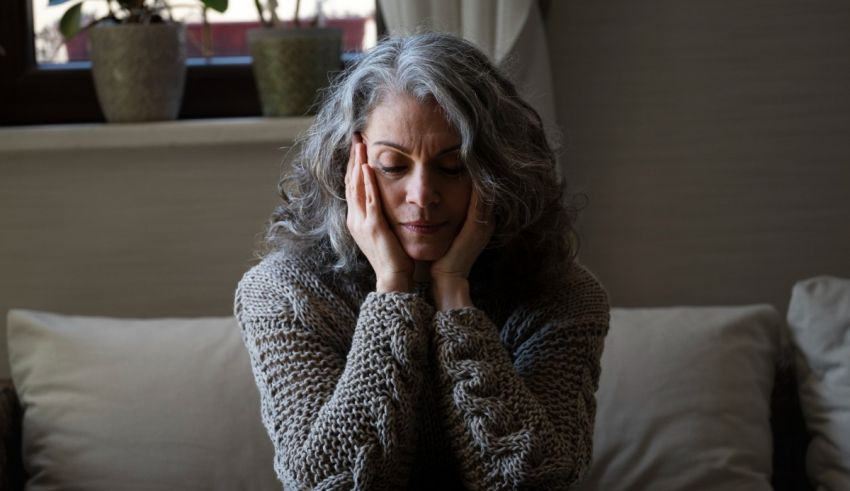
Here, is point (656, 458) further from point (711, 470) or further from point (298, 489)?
point (298, 489)

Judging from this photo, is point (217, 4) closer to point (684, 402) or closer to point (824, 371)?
point (684, 402)

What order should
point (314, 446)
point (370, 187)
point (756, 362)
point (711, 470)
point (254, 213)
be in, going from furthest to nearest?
point (254, 213), point (756, 362), point (711, 470), point (370, 187), point (314, 446)

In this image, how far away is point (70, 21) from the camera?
214cm

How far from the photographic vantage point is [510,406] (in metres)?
1.42

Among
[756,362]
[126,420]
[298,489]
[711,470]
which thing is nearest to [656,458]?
[711,470]

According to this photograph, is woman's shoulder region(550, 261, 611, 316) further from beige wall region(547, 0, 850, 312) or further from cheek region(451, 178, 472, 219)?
beige wall region(547, 0, 850, 312)

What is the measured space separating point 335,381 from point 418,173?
298mm

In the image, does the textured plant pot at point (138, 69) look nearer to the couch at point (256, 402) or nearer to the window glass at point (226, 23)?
the window glass at point (226, 23)

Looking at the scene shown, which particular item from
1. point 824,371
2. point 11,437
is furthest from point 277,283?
point 824,371

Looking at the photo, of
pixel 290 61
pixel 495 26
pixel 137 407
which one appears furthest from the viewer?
pixel 290 61

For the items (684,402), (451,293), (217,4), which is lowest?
(684,402)

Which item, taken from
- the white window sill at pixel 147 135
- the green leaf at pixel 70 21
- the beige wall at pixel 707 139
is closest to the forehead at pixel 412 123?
the white window sill at pixel 147 135

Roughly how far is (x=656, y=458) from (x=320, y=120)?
0.80 metres

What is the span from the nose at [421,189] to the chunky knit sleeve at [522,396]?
0.50 ft
